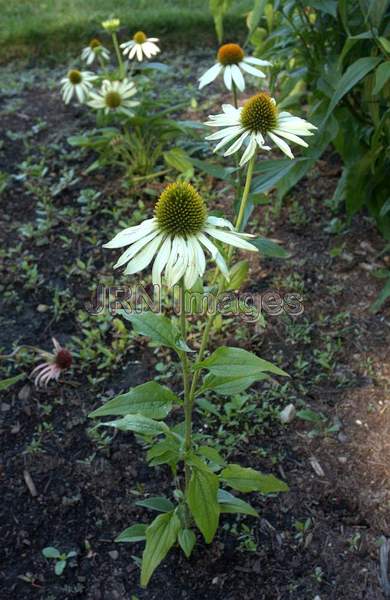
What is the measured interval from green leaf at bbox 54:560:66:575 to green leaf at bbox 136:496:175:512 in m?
0.25

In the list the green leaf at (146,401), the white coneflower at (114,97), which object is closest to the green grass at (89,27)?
the white coneflower at (114,97)

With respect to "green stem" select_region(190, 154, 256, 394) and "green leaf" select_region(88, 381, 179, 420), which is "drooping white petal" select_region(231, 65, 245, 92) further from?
"green leaf" select_region(88, 381, 179, 420)

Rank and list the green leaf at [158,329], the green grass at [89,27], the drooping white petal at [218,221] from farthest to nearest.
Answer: the green grass at [89,27], the green leaf at [158,329], the drooping white petal at [218,221]

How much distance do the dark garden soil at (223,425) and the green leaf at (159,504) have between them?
13 centimetres

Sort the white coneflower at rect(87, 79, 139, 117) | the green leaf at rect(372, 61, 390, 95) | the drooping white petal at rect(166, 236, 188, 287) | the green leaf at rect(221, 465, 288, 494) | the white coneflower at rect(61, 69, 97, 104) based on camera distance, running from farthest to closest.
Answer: the white coneflower at rect(61, 69, 97, 104)
the white coneflower at rect(87, 79, 139, 117)
the green leaf at rect(372, 61, 390, 95)
the green leaf at rect(221, 465, 288, 494)
the drooping white petal at rect(166, 236, 188, 287)

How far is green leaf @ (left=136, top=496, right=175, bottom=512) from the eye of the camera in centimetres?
160

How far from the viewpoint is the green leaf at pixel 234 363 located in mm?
1271

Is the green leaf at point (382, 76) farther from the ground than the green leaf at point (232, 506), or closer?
farther from the ground

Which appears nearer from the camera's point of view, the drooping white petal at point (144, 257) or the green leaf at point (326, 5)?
the drooping white petal at point (144, 257)

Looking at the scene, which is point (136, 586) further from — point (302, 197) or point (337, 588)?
point (302, 197)

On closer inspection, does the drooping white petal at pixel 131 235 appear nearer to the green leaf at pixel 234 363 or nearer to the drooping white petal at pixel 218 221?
the drooping white petal at pixel 218 221

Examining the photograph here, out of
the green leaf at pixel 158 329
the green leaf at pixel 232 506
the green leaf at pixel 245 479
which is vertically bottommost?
the green leaf at pixel 232 506

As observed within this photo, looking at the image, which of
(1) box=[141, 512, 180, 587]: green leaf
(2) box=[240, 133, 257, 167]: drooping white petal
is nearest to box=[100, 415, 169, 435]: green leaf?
(1) box=[141, 512, 180, 587]: green leaf

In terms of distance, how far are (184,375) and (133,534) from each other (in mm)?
493
